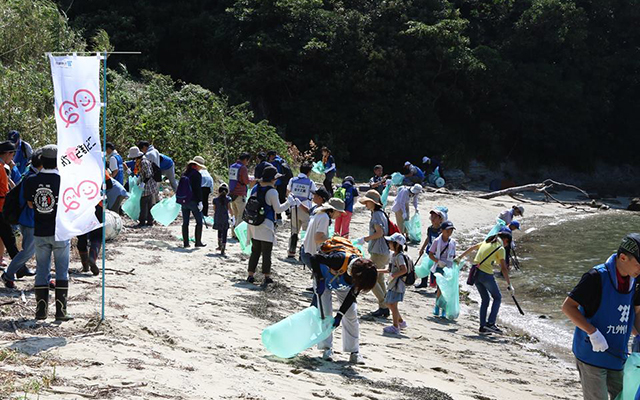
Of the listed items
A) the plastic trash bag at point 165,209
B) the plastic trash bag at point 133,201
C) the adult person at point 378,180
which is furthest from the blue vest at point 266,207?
the adult person at point 378,180

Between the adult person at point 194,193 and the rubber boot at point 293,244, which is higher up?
the adult person at point 194,193

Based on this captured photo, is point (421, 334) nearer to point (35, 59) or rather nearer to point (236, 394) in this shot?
point (236, 394)

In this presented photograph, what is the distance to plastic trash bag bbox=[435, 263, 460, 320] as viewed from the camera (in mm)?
11539

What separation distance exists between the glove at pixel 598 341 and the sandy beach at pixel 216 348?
78.6 inches

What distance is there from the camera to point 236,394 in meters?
6.25

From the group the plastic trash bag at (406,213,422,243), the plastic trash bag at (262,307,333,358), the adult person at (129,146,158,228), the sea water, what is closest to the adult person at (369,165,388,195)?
the plastic trash bag at (406,213,422,243)

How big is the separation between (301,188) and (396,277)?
3.39 meters

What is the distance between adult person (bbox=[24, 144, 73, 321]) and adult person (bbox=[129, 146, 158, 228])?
6.72 metres

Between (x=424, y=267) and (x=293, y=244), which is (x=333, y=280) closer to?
(x=424, y=267)

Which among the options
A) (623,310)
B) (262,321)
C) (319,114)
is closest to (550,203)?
(319,114)

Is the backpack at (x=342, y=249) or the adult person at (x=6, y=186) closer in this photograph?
the backpack at (x=342, y=249)

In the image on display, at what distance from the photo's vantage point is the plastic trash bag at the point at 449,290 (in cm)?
1154

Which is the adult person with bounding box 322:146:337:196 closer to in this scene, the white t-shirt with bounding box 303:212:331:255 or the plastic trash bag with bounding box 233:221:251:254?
the plastic trash bag with bounding box 233:221:251:254

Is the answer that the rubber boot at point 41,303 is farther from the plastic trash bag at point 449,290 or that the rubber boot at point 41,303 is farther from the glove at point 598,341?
the plastic trash bag at point 449,290
